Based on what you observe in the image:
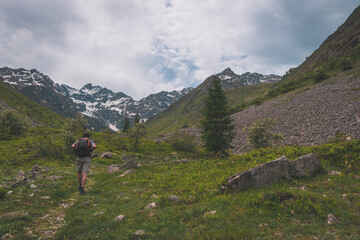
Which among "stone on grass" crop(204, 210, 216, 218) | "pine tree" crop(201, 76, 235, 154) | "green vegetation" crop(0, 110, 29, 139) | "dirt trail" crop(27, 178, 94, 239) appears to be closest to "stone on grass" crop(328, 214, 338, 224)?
"stone on grass" crop(204, 210, 216, 218)

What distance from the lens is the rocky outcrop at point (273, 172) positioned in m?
9.35

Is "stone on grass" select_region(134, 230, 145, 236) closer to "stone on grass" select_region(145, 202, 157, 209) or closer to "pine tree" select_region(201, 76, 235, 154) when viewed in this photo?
"stone on grass" select_region(145, 202, 157, 209)

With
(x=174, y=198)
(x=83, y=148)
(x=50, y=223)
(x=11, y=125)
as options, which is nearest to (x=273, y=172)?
(x=174, y=198)

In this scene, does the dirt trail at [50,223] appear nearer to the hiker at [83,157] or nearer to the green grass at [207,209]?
the green grass at [207,209]

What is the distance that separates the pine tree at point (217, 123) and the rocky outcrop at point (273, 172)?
1649 centimetres

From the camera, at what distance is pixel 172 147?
47.0m

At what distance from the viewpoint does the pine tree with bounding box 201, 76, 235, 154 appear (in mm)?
26891

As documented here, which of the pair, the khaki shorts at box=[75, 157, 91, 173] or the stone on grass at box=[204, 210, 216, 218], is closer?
the stone on grass at box=[204, 210, 216, 218]

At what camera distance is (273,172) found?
9633 mm

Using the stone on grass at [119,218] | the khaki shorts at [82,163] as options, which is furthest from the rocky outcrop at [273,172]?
A: the khaki shorts at [82,163]

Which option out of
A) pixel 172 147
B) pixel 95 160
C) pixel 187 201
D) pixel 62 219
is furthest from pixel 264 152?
pixel 172 147

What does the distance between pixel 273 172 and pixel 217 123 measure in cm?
1751

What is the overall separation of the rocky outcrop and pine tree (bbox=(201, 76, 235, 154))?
1649 cm

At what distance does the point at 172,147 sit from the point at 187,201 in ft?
125
